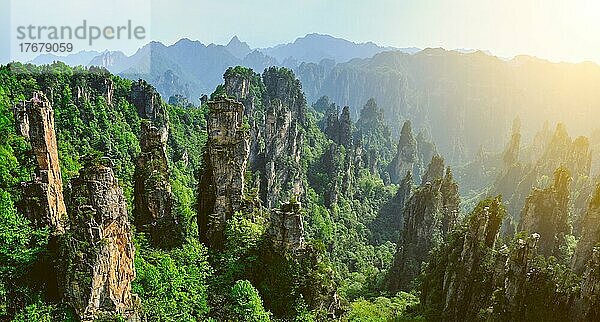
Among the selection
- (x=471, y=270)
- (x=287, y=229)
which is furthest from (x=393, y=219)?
(x=287, y=229)

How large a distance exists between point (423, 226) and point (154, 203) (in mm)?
30853

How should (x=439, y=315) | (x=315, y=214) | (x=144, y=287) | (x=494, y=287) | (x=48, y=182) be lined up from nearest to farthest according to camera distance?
(x=144, y=287) → (x=48, y=182) → (x=494, y=287) → (x=439, y=315) → (x=315, y=214)

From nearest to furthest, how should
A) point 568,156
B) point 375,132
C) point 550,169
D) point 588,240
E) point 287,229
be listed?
point 287,229 → point 588,240 → point 568,156 → point 550,169 → point 375,132

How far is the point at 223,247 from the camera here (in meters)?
21.6

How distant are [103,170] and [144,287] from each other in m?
4.82

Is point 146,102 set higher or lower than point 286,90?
lower

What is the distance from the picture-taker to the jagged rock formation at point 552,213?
3769 centimetres

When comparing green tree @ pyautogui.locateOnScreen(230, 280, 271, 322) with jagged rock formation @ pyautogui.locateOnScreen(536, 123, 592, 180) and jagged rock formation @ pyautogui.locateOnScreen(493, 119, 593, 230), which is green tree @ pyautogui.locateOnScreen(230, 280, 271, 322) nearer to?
jagged rock formation @ pyautogui.locateOnScreen(493, 119, 593, 230)

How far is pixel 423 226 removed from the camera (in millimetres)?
44844

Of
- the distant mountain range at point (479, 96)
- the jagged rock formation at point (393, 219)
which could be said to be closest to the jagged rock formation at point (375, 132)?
the distant mountain range at point (479, 96)

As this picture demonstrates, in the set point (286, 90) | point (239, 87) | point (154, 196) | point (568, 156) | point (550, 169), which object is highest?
point (286, 90)

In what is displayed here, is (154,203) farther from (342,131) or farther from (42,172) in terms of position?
(342,131)

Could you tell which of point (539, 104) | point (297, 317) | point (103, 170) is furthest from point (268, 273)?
point (539, 104)

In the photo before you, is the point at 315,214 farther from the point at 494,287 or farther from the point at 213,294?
the point at 213,294
